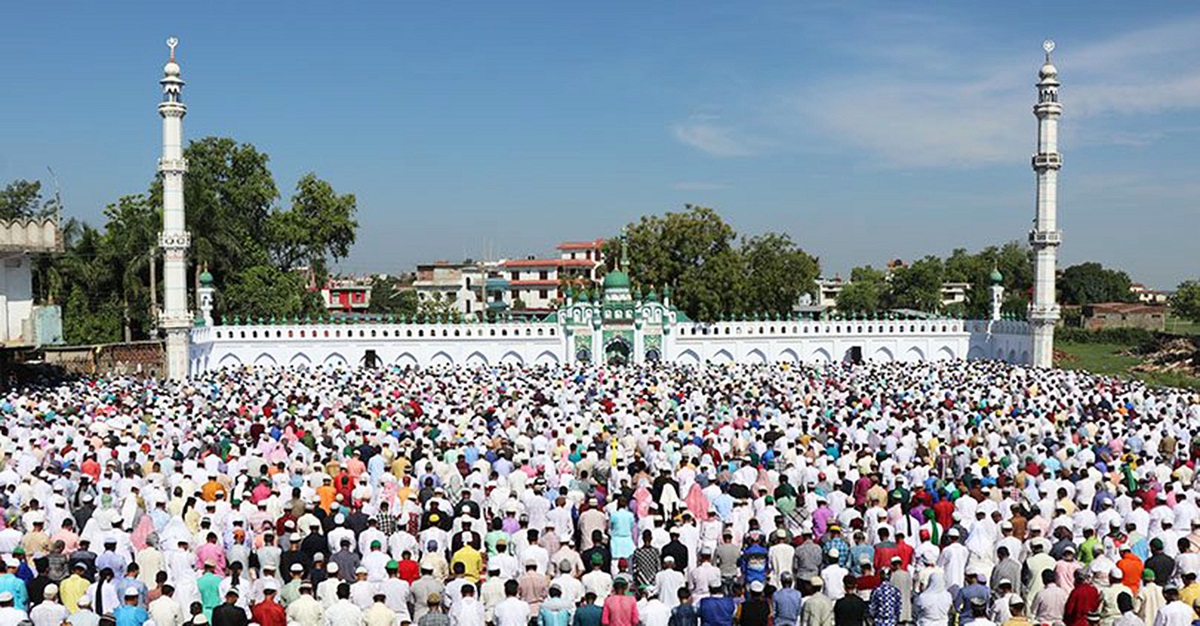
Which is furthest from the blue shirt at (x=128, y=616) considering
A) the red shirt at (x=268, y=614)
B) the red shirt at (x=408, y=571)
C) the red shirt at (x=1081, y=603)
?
the red shirt at (x=1081, y=603)

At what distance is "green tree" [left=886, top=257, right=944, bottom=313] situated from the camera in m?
79.3

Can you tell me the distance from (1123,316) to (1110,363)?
28.3 meters

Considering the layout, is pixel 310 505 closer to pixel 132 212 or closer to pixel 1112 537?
pixel 1112 537

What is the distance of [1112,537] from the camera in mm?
10258

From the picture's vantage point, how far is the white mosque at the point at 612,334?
36688 mm

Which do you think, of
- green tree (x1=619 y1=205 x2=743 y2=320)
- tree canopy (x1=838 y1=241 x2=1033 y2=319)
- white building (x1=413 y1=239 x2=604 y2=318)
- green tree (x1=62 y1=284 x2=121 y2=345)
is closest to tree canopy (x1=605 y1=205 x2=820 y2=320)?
green tree (x1=619 y1=205 x2=743 y2=320)

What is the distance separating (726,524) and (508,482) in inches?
140

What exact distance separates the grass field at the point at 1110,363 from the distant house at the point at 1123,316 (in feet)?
47.2

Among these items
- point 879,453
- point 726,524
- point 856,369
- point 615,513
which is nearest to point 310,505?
point 615,513

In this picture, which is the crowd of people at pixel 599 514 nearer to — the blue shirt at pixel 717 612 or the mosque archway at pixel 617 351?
the blue shirt at pixel 717 612

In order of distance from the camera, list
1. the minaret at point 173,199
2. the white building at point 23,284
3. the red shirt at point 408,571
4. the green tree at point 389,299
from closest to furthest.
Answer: the red shirt at point 408,571, the white building at point 23,284, the minaret at point 173,199, the green tree at point 389,299

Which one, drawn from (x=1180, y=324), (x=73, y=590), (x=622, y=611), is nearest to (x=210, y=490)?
(x=73, y=590)

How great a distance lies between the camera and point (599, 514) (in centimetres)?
1116

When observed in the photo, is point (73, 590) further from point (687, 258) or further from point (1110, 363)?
point (1110, 363)
